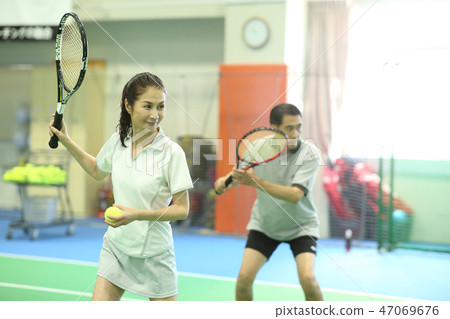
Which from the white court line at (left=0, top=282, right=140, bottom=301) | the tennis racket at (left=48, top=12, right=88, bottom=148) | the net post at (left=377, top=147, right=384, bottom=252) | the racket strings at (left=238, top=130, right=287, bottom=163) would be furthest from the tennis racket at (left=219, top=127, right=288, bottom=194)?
the net post at (left=377, top=147, right=384, bottom=252)

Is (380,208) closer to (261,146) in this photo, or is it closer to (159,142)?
(261,146)

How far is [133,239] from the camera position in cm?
200

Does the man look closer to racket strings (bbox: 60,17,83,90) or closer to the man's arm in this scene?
the man's arm

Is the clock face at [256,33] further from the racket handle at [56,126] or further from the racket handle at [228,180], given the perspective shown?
the racket handle at [56,126]

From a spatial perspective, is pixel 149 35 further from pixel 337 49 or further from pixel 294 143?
pixel 294 143

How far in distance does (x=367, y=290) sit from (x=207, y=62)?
15.2 ft

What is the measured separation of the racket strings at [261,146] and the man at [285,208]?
2.9 inches

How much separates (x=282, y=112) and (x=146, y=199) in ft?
3.56

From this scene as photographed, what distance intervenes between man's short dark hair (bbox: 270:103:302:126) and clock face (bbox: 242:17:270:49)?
3.86 m

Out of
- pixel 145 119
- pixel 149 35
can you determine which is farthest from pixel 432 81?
pixel 145 119

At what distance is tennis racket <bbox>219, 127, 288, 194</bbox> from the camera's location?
282 centimetres

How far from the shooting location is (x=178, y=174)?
1.96 metres

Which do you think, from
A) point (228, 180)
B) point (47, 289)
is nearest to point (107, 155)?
point (228, 180)

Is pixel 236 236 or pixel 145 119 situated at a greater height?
pixel 145 119
